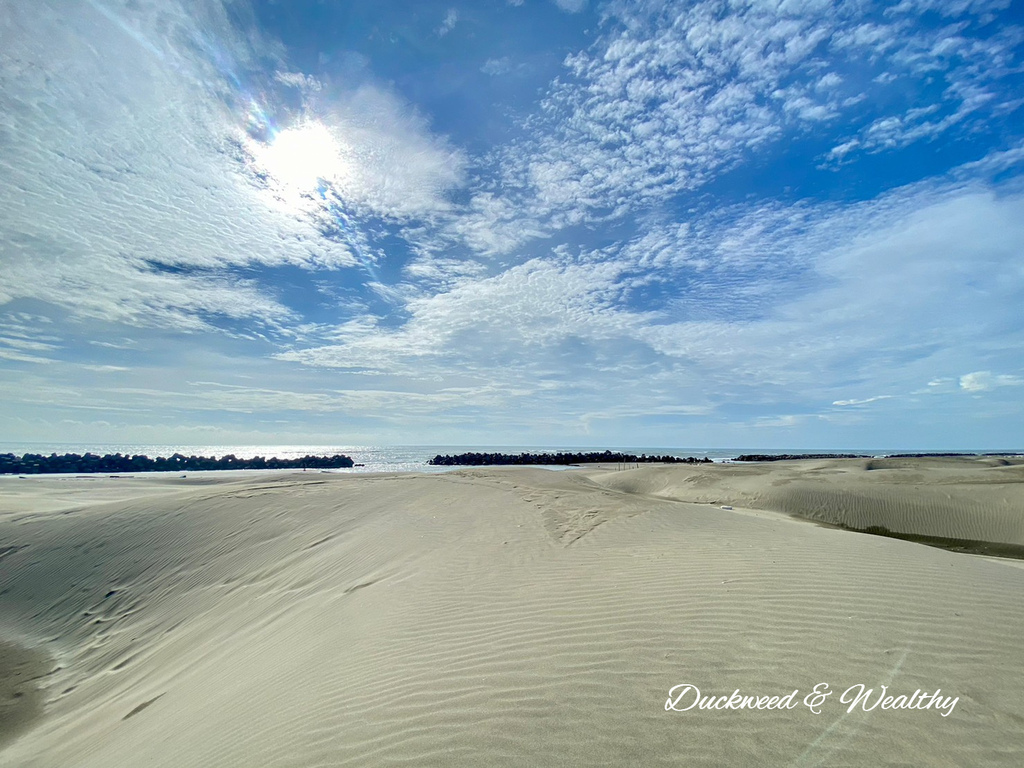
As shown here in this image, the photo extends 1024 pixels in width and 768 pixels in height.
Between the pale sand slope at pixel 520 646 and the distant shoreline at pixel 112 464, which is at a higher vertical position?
the distant shoreline at pixel 112 464

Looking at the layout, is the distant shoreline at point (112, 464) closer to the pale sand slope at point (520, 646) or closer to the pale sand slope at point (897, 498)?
the pale sand slope at point (520, 646)

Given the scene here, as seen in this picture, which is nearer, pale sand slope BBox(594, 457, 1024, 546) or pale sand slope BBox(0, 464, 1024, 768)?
pale sand slope BBox(0, 464, 1024, 768)

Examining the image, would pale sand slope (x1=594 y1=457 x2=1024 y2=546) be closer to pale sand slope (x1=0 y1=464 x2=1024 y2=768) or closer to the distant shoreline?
pale sand slope (x1=0 y1=464 x2=1024 y2=768)

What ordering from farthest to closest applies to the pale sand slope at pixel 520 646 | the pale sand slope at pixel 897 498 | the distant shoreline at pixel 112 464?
the distant shoreline at pixel 112 464, the pale sand slope at pixel 897 498, the pale sand slope at pixel 520 646

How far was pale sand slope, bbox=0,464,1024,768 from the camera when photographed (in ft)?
9.98

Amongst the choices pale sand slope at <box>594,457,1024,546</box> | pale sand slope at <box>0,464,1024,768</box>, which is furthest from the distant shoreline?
pale sand slope at <box>594,457,1024,546</box>

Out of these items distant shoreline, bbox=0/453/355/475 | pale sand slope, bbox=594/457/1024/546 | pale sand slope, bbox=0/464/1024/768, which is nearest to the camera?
pale sand slope, bbox=0/464/1024/768

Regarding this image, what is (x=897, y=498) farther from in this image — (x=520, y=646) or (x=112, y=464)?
(x=112, y=464)

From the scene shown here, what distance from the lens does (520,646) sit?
4.50 m

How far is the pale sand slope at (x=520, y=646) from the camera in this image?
Answer: 304 centimetres

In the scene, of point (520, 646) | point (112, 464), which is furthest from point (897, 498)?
point (112, 464)

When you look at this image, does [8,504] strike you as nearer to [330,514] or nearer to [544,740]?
[330,514]

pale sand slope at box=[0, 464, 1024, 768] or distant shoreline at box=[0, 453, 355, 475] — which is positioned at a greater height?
distant shoreline at box=[0, 453, 355, 475]

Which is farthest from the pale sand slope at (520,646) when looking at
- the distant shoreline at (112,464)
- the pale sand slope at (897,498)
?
the distant shoreline at (112,464)
